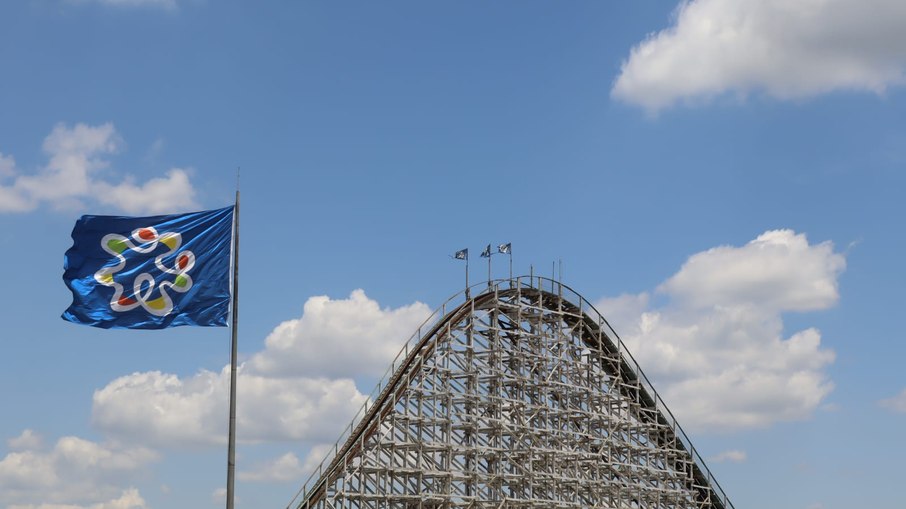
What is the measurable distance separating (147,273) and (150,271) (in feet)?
0.17

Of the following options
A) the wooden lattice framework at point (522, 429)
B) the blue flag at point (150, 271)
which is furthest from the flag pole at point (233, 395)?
the wooden lattice framework at point (522, 429)

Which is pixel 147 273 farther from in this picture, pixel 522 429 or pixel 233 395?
pixel 522 429

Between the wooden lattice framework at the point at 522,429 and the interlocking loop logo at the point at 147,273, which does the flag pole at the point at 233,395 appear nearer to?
the interlocking loop logo at the point at 147,273

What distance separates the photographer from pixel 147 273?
14.9 m

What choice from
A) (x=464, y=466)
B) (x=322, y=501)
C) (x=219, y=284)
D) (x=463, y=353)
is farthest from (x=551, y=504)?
(x=219, y=284)

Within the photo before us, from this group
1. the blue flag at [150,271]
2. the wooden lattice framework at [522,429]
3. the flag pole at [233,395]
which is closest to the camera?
the flag pole at [233,395]

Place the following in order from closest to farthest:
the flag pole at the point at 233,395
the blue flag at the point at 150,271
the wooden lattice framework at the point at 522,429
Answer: the flag pole at the point at 233,395
the blue flag at the point at 150,271
the wooden lattice framework at the point at 522,429

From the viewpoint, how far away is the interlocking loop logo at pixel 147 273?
14711mm

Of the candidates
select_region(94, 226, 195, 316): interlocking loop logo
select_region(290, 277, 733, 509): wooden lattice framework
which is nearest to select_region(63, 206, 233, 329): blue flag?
select_region(94, 226, 195, 316): interlocking loop logo

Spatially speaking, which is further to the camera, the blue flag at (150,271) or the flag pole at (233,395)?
the blue flag at (150,271)

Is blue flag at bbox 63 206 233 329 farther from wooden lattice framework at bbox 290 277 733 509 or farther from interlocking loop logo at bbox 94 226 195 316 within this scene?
wooden lattice framework at bbox 290 277 733 509

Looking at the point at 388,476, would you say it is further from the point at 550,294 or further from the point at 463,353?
the point at 550,294

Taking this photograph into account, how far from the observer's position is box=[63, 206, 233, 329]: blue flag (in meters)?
14.7

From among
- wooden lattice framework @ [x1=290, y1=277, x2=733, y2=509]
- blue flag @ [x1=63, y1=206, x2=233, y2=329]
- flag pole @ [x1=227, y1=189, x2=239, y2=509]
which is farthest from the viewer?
wooden lattice framework @ [x1=290, y1=277, x2=733, y2=509]
